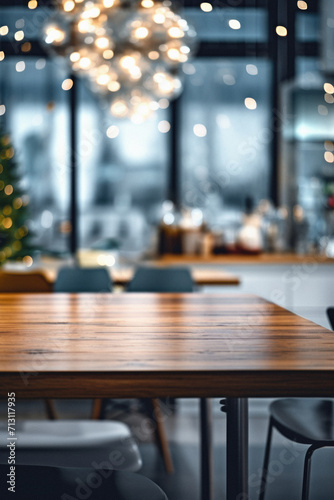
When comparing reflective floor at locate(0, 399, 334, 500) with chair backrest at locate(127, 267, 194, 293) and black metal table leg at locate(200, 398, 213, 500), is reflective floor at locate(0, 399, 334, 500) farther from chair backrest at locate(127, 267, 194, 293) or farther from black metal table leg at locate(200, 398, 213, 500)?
chair backrest at locate(127, 267, 194, 293)

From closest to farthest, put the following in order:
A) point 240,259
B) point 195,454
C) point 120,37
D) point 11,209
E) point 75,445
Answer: point 75,445
point 195,454
point 120,37
point 240,259
point 11,209

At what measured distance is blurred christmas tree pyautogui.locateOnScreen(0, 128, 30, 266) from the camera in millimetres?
4422

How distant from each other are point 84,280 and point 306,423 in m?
1.51

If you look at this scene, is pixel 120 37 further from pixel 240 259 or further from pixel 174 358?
pixel 174 358

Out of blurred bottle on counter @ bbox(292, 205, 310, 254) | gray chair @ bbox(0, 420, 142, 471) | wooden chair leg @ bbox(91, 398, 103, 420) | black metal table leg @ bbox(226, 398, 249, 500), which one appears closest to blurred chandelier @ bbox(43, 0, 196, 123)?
wooden chair leg @ bbox(91, 398, 103, 420)

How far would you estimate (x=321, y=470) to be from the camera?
2.49 metres

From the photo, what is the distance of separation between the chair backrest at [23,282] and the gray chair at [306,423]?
1391mm

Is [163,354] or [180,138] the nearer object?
[163,354]

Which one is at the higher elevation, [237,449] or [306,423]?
[237,449]

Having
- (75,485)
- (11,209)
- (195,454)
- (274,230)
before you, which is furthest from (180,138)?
(75,485)

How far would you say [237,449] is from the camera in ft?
4.07

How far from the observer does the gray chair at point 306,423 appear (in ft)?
5.35

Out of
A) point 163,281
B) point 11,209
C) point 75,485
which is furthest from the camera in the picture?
point 11,209

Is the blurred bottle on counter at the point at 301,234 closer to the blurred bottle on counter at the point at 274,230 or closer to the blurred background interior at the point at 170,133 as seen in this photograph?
the blurred bottle on counter at the point at 274,230
